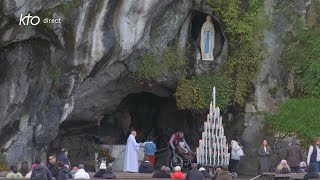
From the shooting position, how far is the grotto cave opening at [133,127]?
31.3 metres

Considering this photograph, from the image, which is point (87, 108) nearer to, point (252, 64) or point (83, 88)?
point (83, 88)

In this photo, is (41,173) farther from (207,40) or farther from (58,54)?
(207,40)

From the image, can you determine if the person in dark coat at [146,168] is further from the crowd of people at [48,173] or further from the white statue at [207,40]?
the white statue at [207,40]

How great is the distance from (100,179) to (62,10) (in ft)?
15.8

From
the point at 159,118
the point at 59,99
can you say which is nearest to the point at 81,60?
the point at 59,99

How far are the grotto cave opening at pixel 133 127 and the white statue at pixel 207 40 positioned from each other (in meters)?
2.00

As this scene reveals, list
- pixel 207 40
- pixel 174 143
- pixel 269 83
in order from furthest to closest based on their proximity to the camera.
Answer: pixel 207 40 → pixel 269 83 → pixel 174 143

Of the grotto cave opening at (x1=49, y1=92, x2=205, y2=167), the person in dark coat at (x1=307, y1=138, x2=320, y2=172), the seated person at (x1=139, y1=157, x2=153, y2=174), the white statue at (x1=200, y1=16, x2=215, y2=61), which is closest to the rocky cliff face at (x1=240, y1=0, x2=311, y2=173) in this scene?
the white statue at (x1=200, y1=16, x2=215, y2=61)

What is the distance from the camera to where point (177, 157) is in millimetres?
28375

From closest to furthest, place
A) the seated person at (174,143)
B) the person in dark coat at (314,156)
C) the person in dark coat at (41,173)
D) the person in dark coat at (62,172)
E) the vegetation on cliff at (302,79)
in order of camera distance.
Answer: the person in dark coat at (41,173)
the person in dark coat at (62,172)
the person in dark coat at (314,156)
the vegetation on cliff at (302,79)
the seated person at (174,143)

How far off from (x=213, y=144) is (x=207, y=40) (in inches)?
144

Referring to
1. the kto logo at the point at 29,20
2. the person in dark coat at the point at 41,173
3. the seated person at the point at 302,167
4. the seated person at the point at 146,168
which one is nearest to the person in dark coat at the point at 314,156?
the seated person at the point at 302,167

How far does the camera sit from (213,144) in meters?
27.4

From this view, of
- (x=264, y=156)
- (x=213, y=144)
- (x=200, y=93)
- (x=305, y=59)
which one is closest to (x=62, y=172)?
(x=213, y=144)
